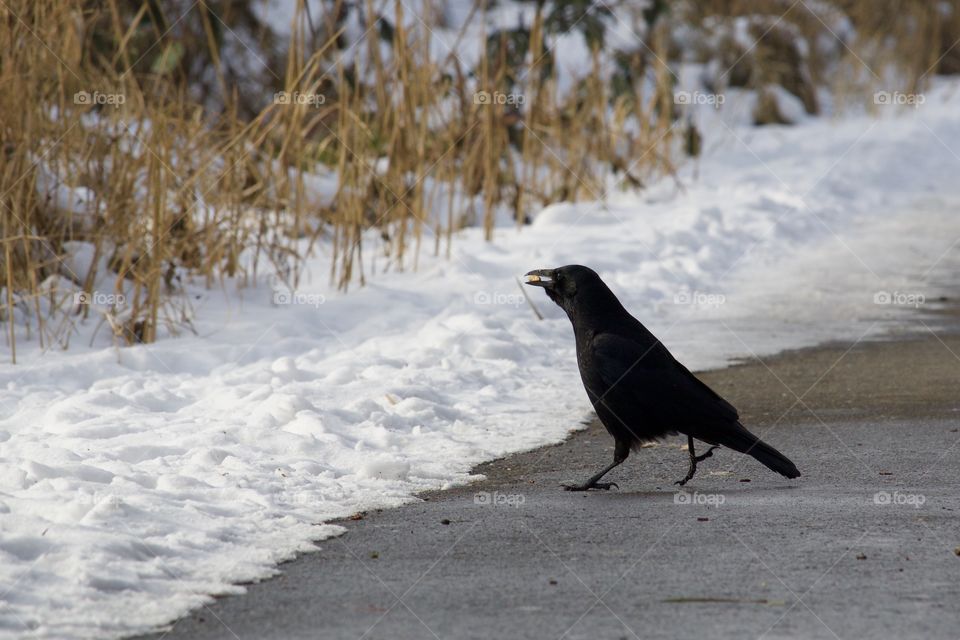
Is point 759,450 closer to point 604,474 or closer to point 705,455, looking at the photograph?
point 705,455

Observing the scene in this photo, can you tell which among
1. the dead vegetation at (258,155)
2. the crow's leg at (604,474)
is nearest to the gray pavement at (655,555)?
the crow's leg at (604,474)

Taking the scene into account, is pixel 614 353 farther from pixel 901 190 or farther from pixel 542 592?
pixel 901 190

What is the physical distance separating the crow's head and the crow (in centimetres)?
3

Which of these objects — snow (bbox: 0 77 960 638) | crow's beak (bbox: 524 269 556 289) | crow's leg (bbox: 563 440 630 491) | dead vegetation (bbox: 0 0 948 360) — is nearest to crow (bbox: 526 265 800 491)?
crow's leg (bbox: 563 440 630 491)

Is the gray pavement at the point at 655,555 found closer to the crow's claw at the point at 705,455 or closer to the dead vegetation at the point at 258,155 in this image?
the crow's claw at the point at 705,455

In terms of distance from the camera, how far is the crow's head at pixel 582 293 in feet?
15.1

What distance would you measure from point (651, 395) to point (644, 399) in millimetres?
28

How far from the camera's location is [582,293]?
4.64 m

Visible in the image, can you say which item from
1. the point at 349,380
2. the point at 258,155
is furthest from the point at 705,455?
the point at 258,155

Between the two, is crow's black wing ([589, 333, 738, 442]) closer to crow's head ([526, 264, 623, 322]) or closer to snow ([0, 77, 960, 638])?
crow's head ([526, 264, 623, 322])

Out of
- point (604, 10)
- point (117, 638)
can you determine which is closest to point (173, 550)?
point (117, 638)

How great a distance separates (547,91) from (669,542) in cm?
829

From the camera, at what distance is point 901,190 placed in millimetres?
14633

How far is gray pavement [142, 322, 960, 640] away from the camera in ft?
9.13
